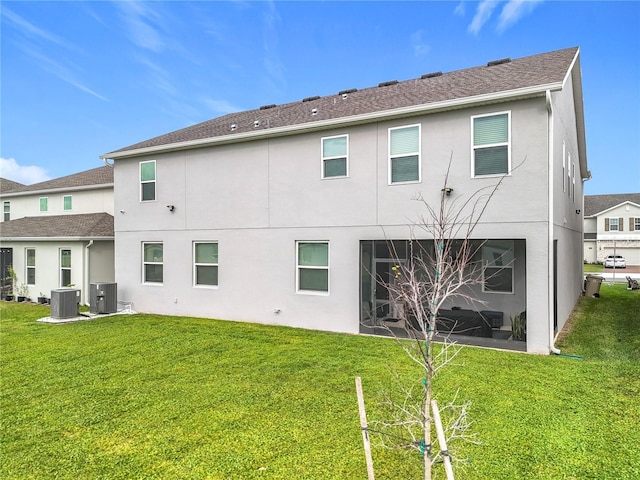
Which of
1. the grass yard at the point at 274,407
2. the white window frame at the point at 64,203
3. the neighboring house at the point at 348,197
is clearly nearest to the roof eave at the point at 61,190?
the white window frame at the point at 64,203

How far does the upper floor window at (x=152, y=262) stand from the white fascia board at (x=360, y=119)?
126 inches

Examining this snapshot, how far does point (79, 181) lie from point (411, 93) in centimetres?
1650

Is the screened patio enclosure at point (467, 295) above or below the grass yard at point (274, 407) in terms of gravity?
above

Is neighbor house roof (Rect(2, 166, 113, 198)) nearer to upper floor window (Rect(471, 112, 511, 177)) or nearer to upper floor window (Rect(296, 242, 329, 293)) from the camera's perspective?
upper floor window (Rect(296, 242, 329, 293))

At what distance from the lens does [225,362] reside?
7219 mm

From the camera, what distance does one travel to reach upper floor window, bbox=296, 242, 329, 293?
10188 millimetres

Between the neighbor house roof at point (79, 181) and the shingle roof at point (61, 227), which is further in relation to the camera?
the neighbor house roof at point (79, 181)

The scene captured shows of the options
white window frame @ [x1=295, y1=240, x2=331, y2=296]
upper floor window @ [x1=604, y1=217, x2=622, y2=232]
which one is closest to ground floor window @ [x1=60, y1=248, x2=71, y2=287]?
white window frame @ [x1=295, y1=240, x2=331, y2=296]

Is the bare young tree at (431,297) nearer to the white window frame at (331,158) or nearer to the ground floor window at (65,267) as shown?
the white window frame at (331,158)

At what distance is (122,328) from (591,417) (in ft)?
34.2

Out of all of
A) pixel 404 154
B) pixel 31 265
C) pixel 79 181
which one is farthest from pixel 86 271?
pixel 404 154

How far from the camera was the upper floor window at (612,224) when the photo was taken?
43.0 metres

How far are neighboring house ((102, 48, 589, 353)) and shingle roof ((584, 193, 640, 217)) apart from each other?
40.9 metres

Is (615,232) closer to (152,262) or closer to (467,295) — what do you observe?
→ (467,295)
